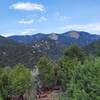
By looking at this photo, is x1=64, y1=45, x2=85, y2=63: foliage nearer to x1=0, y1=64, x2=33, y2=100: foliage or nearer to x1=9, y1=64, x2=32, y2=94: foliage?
x1=9, y1=64, x2=32, y2=94: foliage

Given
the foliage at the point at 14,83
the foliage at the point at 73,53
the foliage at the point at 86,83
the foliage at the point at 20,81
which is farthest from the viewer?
the foliage at the point at 73,53

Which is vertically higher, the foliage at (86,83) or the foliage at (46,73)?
Result: the foliage at (86,83)

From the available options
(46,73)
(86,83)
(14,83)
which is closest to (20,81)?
(14,83)

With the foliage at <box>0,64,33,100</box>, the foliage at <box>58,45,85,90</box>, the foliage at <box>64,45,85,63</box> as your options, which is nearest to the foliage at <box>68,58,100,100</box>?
the foliage at <box>0,64,33,100</box>

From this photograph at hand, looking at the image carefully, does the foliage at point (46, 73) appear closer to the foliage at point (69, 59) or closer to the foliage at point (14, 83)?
the foliage at point (69, 59)

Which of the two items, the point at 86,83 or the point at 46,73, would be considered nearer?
the point at 86,83

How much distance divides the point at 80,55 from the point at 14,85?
18.9 meters

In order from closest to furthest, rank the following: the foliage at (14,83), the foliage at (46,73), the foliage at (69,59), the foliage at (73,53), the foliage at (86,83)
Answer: the foliage at (86,83)
the foliage at (14,83)
the foliage at (69,59)
the foliage at (46,73)
the foliage at (73,53)

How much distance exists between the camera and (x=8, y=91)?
219 feet

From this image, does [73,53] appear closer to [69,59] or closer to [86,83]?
[69,59]

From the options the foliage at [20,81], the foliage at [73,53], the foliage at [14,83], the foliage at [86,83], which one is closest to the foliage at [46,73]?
the foliage at [73,53]

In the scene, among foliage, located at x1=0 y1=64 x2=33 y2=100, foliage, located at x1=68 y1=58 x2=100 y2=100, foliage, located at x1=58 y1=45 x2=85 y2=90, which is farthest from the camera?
foliage, located at x1=58 y1=45 x2=85 y2=90

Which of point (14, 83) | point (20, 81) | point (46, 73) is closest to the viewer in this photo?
point (14, 83)

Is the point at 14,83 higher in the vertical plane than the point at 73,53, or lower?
lower
